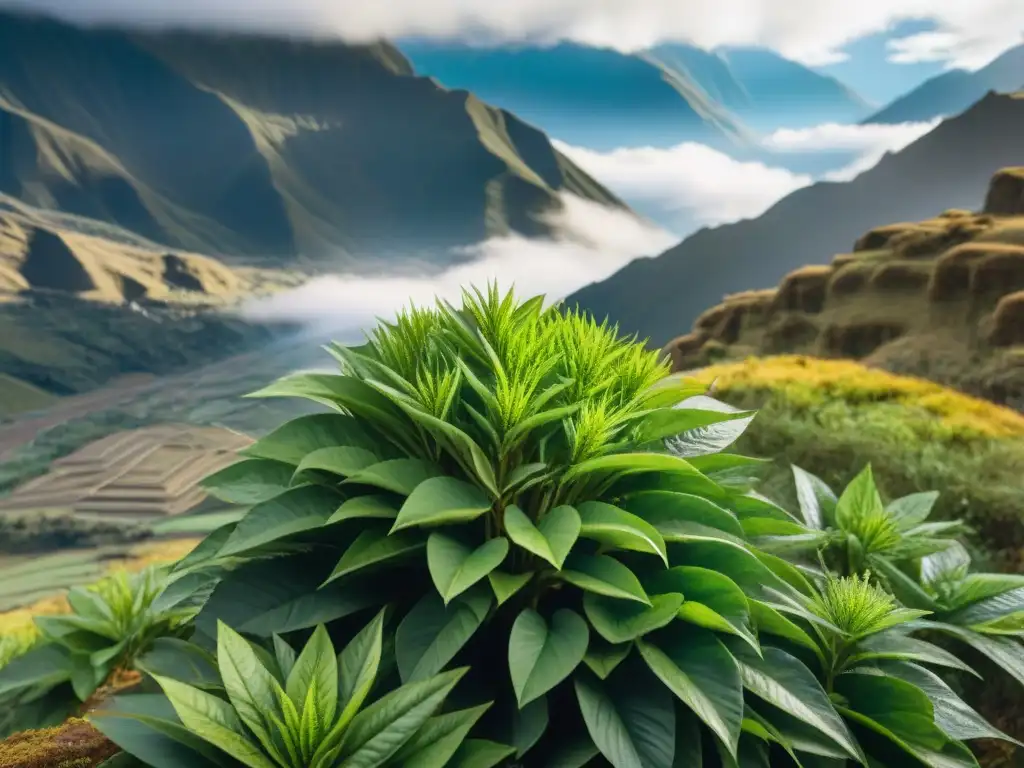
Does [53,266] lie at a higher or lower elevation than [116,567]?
higher

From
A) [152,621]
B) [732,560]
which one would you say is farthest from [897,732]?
[152,621]

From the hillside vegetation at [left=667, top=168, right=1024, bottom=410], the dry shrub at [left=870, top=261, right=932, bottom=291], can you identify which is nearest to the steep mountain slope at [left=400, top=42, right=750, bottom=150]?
the hillside vegetation at [left=667, top=168, right=1024, bottom=410]

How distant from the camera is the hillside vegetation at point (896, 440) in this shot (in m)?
1.77

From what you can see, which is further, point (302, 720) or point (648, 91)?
point (648, 91)

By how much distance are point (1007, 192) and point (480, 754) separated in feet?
15.4

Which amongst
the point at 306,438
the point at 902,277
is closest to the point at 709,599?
the point at 306,438

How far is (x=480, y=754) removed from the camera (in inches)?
27.3

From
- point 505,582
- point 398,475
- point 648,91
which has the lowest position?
point 505,582

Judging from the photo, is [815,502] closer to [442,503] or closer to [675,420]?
[675,420]

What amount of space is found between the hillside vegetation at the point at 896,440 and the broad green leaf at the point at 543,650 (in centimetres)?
121

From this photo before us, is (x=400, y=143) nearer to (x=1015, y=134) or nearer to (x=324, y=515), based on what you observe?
(x=1015, y=134)

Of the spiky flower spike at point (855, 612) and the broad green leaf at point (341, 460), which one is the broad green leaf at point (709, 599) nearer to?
the spiky flower spike at point (855, 612)

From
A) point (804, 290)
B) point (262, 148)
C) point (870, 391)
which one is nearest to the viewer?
point (870, 391)

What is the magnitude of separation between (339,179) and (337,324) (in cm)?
118
